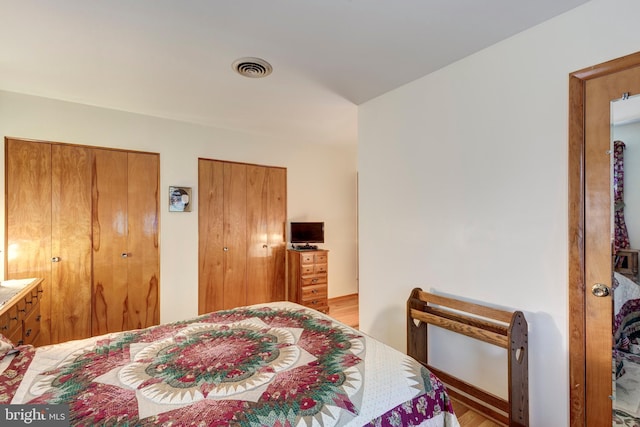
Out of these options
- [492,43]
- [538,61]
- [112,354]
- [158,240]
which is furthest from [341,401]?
[158,240]

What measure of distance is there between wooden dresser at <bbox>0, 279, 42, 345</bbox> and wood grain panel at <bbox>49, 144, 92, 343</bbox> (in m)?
0.24

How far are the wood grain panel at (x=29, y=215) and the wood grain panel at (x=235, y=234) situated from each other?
161 centimetres

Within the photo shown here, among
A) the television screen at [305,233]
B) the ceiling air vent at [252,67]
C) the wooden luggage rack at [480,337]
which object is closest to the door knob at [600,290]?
the wooden luggage rack at [480,337]

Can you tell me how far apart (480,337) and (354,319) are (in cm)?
222

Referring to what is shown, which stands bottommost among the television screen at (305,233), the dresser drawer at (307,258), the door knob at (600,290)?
the dresser drawer at (307,258)

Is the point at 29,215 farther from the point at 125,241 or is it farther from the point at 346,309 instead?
the point at 346,309

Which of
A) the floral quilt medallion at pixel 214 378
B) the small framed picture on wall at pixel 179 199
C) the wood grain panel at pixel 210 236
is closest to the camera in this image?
the floral quilt medallion at pixel 214 378

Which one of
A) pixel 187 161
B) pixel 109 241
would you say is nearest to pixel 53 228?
pixel 109 241

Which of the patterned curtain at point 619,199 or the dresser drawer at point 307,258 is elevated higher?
the patterned curtain at point 619,199

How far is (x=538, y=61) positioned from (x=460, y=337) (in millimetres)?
1745

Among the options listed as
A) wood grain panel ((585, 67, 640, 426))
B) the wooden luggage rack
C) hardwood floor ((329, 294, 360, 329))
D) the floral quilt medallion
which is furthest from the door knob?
hardwood floor ((329, 294, 360, 329))

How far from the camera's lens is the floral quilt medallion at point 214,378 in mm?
935

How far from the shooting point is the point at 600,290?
1410mm

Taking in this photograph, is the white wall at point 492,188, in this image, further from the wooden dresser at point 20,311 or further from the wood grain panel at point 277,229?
the wooden dresser at point 20,311
